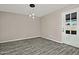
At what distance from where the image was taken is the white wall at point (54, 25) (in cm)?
466

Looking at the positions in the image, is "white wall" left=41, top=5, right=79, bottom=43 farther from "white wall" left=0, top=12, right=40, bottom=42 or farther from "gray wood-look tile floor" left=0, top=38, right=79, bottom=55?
"gray wood-look tile floor" left=0, top=38, right=79, bottom=55

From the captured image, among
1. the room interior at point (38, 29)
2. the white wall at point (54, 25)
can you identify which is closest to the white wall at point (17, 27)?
the room interior at point (38, 29)

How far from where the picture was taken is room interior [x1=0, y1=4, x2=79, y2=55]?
357 cm

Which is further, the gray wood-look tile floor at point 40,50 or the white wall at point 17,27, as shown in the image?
the white wall at point 17,27

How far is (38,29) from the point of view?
7.07m

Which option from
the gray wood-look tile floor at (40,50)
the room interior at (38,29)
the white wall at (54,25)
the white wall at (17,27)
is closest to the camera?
the gray wood-look tile floor at (40,50)

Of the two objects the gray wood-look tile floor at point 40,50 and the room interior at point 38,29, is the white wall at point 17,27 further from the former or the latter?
the gray wood-look tile floor at point 40,50

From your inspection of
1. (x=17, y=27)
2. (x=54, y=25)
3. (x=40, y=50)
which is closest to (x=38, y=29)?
(x=17, y=27)

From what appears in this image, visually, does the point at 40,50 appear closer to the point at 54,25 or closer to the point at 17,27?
the point at 54,25

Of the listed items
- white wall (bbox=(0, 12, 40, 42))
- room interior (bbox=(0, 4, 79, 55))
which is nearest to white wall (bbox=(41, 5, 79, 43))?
room interior (bbox=(0, 4, 79, 55))

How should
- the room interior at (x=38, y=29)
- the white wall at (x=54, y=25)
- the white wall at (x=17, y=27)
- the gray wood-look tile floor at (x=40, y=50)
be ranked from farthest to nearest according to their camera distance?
the white wall at (x=17, y=27) < the white wall at (x=54, y=25) < the room interior at (x=38, y=29) < the gray wood-look tile floor at (x=40, y=50)

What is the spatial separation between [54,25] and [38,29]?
221 cm

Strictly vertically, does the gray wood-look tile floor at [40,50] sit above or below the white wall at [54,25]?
below
